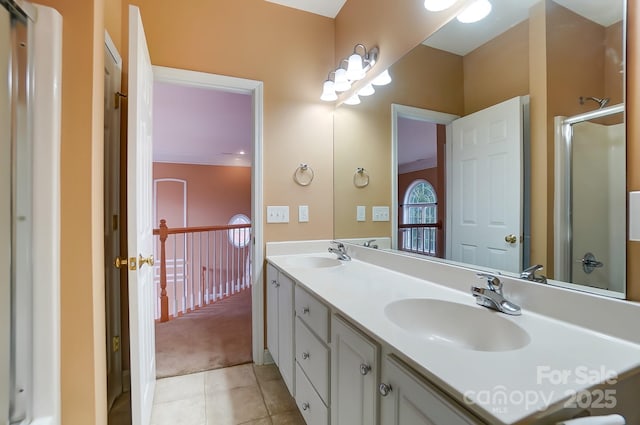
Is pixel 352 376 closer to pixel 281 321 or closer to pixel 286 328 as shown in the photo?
pixel 286 328

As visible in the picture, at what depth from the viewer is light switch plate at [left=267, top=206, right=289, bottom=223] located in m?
2.09

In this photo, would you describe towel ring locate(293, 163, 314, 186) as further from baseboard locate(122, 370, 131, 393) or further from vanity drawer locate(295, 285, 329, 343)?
baseboard locate(122, 370, 131, 393)

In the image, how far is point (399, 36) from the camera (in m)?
1.63

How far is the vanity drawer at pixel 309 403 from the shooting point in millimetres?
1144

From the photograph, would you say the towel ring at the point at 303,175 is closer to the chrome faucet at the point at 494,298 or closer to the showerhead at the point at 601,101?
the chrome faucet at the point at 494,298

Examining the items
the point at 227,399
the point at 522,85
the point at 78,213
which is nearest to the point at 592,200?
the point at 522,85

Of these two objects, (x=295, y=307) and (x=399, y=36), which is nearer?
(x=295, y=307)

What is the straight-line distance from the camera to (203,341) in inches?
96.5

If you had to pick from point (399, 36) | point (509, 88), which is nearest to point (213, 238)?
point (399, 36)

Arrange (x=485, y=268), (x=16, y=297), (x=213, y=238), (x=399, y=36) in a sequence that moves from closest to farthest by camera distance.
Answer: (x=16, y=297), (x=485, y=268), (x=399, y=36), (x=213, y=238)

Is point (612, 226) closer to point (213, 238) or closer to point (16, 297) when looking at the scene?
point (16, 297)

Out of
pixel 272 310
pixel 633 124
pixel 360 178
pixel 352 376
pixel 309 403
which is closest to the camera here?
pixel 633 124

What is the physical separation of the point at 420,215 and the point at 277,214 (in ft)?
3.37

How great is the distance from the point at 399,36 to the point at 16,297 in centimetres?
207
